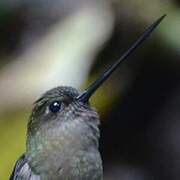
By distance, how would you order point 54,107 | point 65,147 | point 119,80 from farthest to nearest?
point 119,80
point 54,107
point 65,147

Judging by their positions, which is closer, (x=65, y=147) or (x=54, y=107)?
(x=65, y=147)

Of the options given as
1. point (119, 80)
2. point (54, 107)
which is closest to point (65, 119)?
point (54, 107)

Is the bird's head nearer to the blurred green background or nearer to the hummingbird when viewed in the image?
the hummingbird

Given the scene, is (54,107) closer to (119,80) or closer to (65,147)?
(65,147)

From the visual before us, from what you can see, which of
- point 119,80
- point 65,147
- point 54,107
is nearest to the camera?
point 65,147

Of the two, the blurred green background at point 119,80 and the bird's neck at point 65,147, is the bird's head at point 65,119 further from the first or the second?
the blurred green background at point 119,80

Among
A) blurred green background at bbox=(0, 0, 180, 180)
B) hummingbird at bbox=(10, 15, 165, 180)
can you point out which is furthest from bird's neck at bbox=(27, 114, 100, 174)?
blurred green background at bbox=(0, 0, 180, 180)

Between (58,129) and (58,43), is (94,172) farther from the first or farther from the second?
(58,43)
